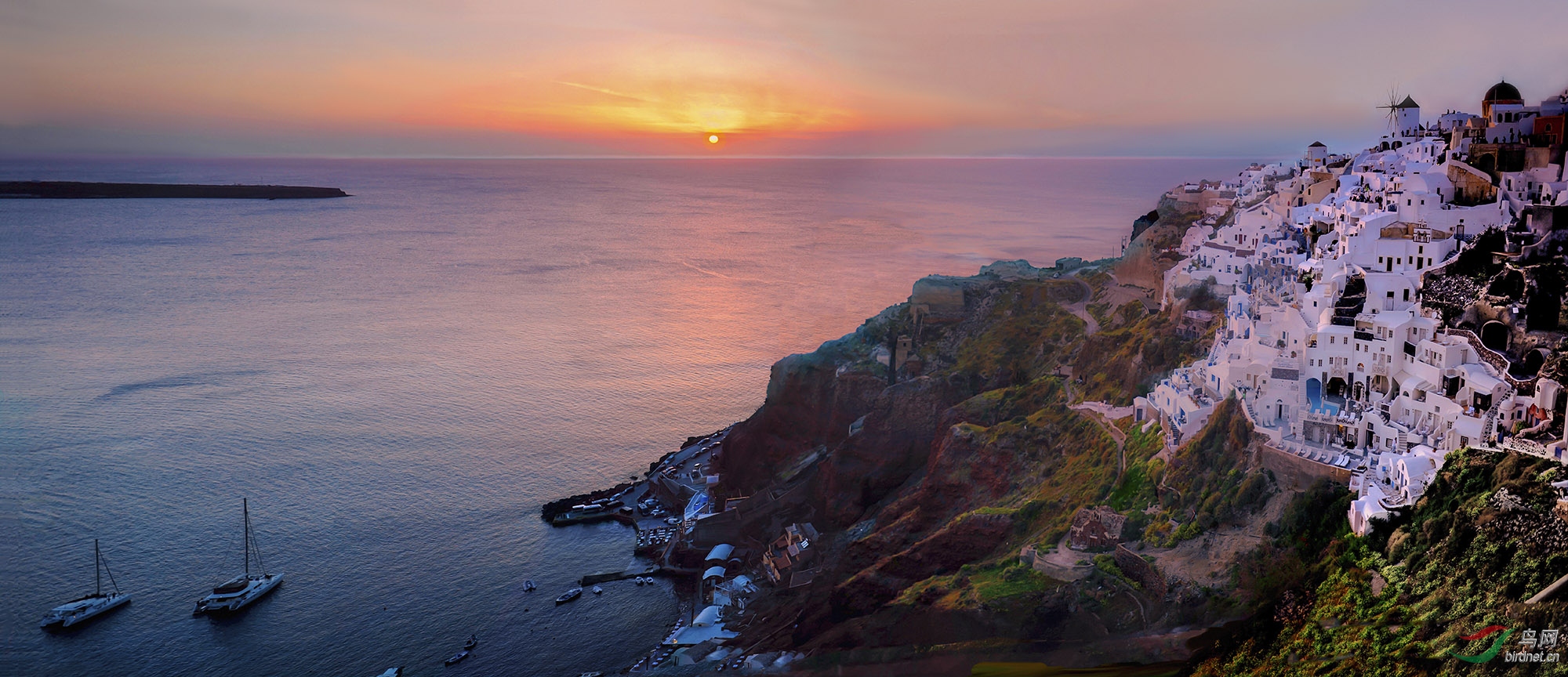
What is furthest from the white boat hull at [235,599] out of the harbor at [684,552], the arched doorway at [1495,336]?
the arched doorway at [1495,336]

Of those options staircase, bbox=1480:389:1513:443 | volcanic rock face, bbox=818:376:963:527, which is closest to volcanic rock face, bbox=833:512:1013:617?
volcanic rock face, bbox=818:376:963:527

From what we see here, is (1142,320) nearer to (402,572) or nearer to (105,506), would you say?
(402,572)

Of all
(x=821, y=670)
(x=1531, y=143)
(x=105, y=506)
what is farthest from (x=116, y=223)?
(x=1531, y=143)

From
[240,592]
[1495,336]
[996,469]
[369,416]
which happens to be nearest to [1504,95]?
[1495,336]

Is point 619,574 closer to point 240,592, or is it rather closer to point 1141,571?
point 240,592

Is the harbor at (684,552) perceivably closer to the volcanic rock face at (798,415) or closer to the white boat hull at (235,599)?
the volcanic rock face at (798,415)
